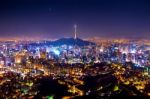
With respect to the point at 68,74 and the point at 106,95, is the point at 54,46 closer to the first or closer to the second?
the point at 68,74

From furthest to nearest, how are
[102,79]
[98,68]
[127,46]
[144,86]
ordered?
1. [127,46]
2. [98,68]
3. [102,79]
4. [144,86]

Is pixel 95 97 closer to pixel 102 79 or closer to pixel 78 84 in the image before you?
pixel 78 84

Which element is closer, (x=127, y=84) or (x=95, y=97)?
(x=95, y=97)

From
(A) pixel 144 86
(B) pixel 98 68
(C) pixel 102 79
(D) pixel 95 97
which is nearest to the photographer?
(D) pixel 95 97

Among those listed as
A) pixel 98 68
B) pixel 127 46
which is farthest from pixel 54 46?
pixel 98 68

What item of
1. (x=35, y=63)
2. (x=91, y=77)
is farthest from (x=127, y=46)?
(x=91, y=77)

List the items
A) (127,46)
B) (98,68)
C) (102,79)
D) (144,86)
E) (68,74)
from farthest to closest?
(127,46)
(98,68)
(68,74)
(102,79)
(144,86)

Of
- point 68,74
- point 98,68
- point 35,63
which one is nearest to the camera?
point 68,74

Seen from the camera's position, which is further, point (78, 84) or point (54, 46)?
point (54, 46)
